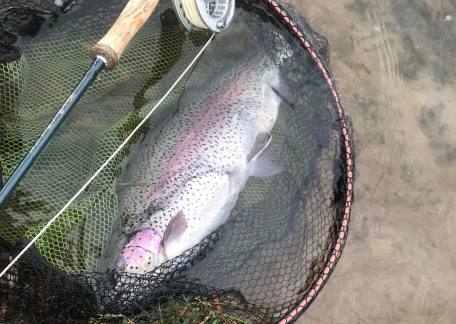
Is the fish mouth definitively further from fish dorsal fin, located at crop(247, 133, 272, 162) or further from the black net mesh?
fish dorsal fin, located at crop(247, 133, 272, 162)

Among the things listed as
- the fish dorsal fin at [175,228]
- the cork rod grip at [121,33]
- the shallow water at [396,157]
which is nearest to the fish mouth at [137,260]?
the fish dorsal fin at [175,228]

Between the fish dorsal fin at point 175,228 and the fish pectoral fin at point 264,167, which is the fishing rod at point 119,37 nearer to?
the fish pectoral fin at point 264,167

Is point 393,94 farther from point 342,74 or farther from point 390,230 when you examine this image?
point 390,230

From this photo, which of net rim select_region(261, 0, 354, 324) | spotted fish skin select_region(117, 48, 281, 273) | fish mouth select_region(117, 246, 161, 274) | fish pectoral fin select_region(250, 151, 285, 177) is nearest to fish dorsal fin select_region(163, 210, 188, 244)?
spotted fish skin select_region(117, 48, 281, 273)

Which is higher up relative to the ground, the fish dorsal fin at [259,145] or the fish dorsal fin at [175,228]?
the fish dorsal fin at [259,145]

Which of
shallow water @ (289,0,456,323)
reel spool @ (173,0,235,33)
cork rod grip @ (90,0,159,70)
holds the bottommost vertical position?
shallow water @ (289,0,456,323)

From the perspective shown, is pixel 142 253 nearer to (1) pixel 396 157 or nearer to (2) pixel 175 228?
(2) pixel 175 228
